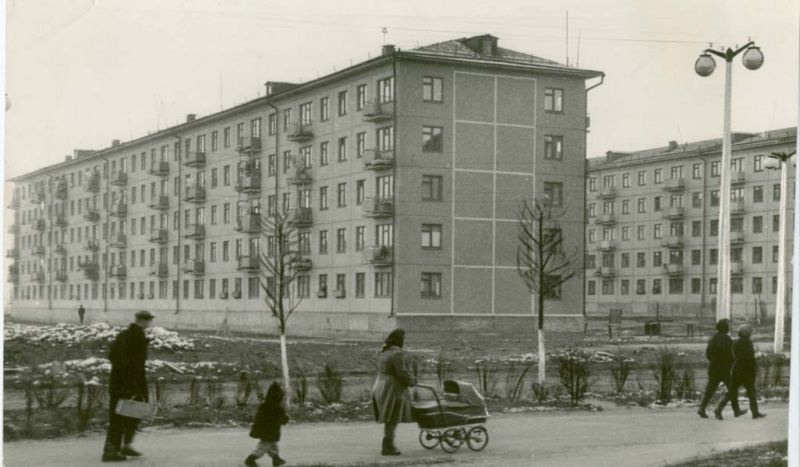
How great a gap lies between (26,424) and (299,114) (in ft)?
14.2

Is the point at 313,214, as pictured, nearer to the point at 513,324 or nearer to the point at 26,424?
the point at 513,324

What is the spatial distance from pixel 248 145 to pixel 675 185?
4880 mm

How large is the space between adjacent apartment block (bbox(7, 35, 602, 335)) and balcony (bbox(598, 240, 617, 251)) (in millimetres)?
446

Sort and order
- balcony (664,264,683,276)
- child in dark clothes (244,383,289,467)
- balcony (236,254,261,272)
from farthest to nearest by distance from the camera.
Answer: balcony (664,264,683,276)
balcony (236,254,261,272)
child in dark clothes (244,383,289,467)

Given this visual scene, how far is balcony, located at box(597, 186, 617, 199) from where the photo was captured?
11008 millimetres

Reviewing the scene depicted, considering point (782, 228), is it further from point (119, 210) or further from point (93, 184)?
point (93, 184)

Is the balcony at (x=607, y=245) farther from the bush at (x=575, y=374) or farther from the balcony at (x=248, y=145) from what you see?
the balcony at (x=248, y=145)

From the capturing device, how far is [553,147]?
10938mm

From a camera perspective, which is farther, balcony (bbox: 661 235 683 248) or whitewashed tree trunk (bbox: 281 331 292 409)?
balcony (bbox: 661 235 683 248)

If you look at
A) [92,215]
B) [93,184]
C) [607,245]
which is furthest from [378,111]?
[92,215]

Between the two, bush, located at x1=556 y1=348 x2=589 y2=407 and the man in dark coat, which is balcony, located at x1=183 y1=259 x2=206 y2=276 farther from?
the man in dark coat

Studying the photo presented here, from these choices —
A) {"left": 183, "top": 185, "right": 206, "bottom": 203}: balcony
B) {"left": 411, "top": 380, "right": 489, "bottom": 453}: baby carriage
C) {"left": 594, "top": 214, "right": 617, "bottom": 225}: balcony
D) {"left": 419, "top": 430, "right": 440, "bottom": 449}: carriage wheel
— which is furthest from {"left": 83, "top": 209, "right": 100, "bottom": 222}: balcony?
{"left": 594, "top": 214, "right": 617, "bottom": 225}: balcony

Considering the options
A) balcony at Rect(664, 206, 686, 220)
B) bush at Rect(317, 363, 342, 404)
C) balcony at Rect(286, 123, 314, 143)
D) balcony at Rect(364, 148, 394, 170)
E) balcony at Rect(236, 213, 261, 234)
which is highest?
balcony at Rect(286, 123, 314, 143)

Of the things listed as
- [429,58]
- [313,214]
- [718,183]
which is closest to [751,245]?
[718,183]
